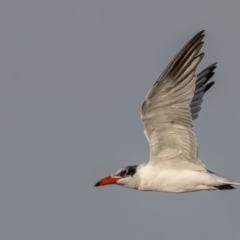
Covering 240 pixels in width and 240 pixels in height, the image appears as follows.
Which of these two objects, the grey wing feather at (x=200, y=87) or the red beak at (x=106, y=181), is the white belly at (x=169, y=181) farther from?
the grey wing feather at (x=200, y=87)

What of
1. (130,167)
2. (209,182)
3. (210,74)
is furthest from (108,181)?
(210,74)

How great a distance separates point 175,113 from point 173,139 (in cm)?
48

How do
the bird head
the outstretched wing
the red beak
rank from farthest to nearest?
1. the red beak
2. the bird head
3. the outstretched wing

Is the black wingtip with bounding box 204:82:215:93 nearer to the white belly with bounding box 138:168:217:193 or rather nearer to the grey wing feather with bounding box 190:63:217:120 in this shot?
the grey wing feather with bounding box 190:63:217:120

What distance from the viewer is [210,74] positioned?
2008 cm

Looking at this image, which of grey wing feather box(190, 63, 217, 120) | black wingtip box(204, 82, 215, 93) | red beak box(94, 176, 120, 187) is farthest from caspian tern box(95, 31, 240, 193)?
black wingtip box(204, 82, 215, 93)

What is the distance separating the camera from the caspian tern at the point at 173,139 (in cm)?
1680

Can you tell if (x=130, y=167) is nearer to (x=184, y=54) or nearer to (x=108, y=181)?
(x=108, y=181)

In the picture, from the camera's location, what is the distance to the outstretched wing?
16.8 metres

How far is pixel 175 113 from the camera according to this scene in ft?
55.8

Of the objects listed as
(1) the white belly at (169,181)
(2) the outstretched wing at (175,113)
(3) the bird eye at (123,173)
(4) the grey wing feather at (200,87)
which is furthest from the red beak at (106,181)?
(4) the grey wing feather at (200,87)

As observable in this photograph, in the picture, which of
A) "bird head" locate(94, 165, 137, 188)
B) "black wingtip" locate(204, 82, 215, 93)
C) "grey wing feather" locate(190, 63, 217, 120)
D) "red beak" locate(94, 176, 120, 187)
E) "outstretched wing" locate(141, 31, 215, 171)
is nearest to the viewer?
"outstretched wing" locate(141, 31, 215, 171)

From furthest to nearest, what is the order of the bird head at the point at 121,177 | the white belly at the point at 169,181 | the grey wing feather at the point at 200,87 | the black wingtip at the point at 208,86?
1. the black wingtip at the point at 208,86
2. the grey wing feather at the point at 200,87
3. the bird head at the point at 121,177
4. the white belly at the point at 169,181

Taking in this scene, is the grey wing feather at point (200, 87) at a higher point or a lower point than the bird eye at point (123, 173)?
higher
